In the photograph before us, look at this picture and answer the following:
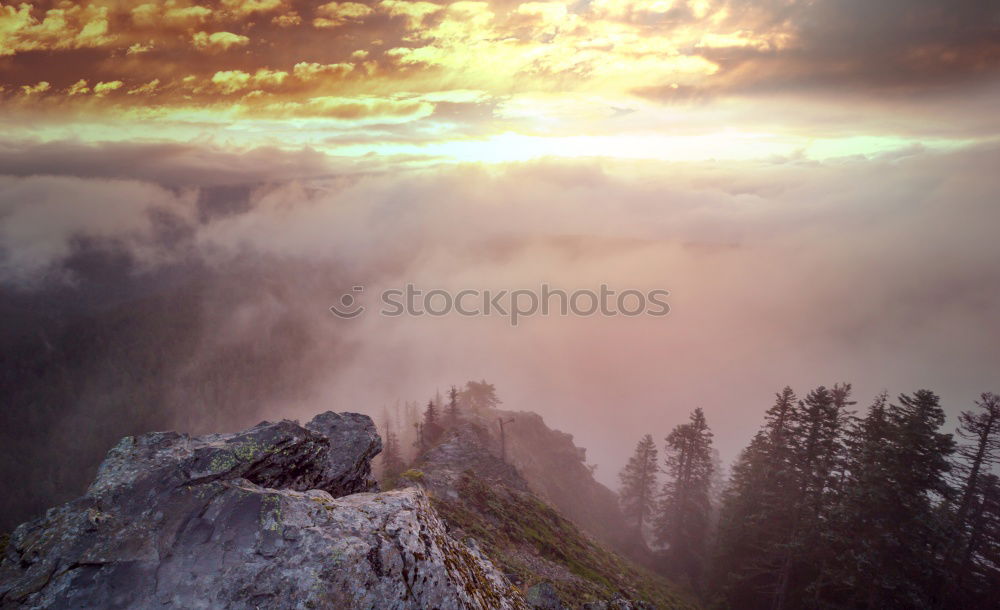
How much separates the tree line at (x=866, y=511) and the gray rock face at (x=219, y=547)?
30630mm

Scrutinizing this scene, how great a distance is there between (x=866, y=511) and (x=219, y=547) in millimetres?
36884

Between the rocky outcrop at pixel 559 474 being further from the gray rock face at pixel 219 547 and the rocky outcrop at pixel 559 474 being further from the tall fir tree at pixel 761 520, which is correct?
the gray rock face at pixel 219 547

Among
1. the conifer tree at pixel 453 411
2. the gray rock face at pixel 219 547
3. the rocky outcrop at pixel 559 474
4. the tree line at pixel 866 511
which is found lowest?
the rocky outcrop at pixel 559 474

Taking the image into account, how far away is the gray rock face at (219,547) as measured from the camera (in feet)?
26.7

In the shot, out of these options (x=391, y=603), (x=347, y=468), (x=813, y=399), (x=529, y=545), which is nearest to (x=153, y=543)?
(x=391, y=603)

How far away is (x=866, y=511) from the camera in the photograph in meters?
28.7

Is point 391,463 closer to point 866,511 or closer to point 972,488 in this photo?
point 866,511

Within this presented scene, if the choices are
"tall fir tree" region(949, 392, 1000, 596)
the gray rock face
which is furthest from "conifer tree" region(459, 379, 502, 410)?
the gray rock face

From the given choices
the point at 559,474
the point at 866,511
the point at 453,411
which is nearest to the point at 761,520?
the point at 866,511

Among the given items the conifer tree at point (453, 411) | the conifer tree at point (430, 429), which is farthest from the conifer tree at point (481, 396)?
the conifer tree at point (430, 429)

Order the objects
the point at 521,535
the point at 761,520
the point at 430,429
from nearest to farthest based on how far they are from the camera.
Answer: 1. the point at 521,535
2. the point at 761,520
3. the point at 430,429

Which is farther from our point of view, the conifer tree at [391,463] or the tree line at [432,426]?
the tree line at [432,426]

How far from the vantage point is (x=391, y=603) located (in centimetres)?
874

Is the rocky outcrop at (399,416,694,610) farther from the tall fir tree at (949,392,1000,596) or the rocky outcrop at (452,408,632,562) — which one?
the tall fir tree at (949,392,1000,596)
